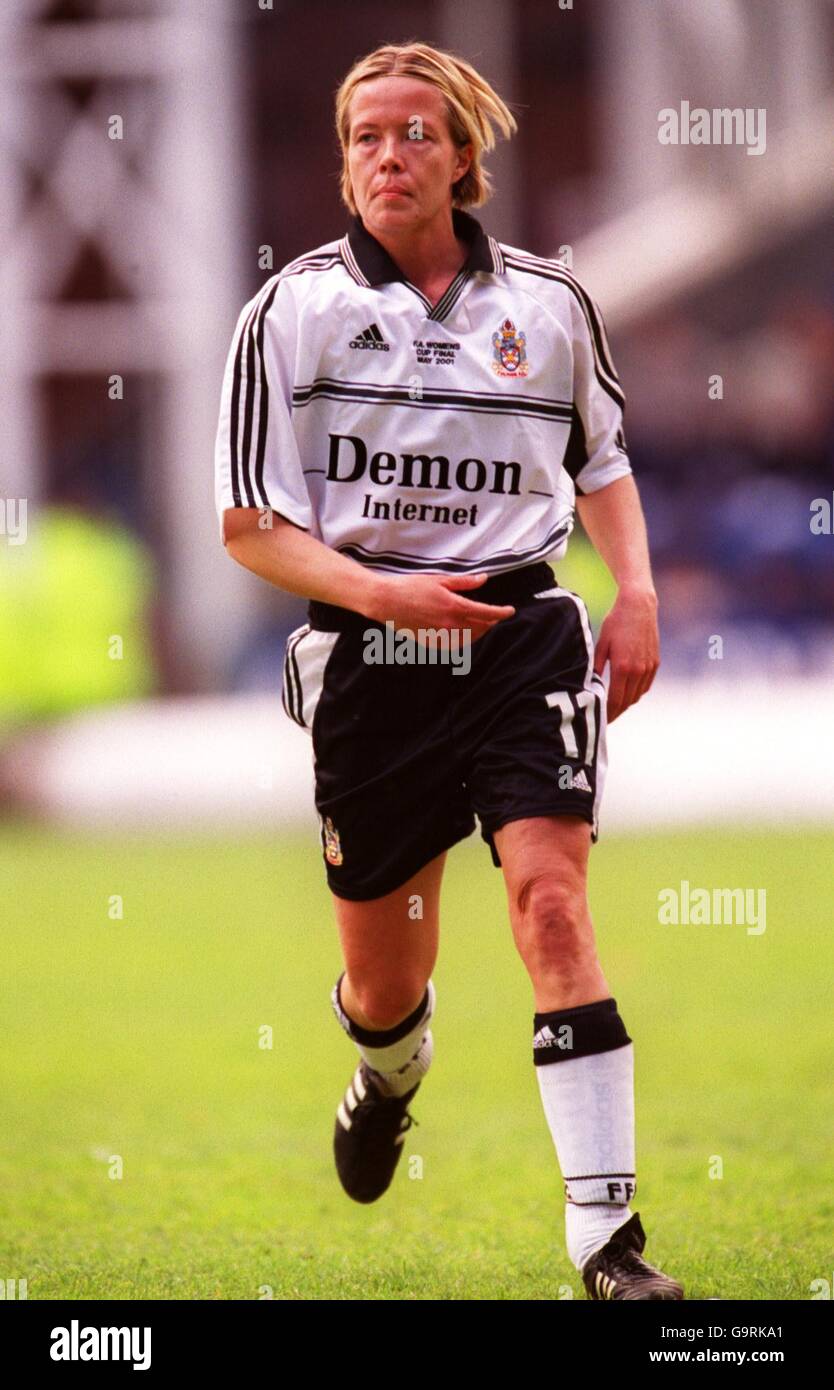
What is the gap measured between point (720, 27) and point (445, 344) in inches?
631

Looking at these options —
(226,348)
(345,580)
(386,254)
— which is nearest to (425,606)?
(345,580)

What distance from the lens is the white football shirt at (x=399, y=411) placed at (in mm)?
4625

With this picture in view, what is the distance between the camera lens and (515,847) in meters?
4.48

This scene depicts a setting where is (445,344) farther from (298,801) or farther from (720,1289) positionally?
(298,801)

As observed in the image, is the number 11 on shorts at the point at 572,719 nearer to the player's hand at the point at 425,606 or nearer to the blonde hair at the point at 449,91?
the player's hand at the point at 425,606

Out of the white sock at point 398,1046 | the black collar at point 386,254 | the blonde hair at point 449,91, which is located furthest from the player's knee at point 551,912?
the blonde hair at point 449,91

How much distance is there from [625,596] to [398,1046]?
4.49 ft

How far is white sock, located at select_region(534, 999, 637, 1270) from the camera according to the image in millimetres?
4281

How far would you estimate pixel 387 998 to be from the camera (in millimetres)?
5277

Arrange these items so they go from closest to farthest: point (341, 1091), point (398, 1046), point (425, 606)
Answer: point (425, 606)
point (398, 1046)
point (341, 1091)

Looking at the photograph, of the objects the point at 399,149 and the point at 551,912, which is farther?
the point at 399,149

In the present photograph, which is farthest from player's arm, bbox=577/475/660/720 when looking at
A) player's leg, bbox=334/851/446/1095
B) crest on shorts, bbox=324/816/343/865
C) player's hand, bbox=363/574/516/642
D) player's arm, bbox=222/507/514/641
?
crest on shorts, bbox=324/816/343/865

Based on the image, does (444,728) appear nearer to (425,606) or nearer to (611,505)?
(425,606)

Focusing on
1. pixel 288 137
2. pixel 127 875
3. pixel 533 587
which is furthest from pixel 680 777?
pixel 288 137
